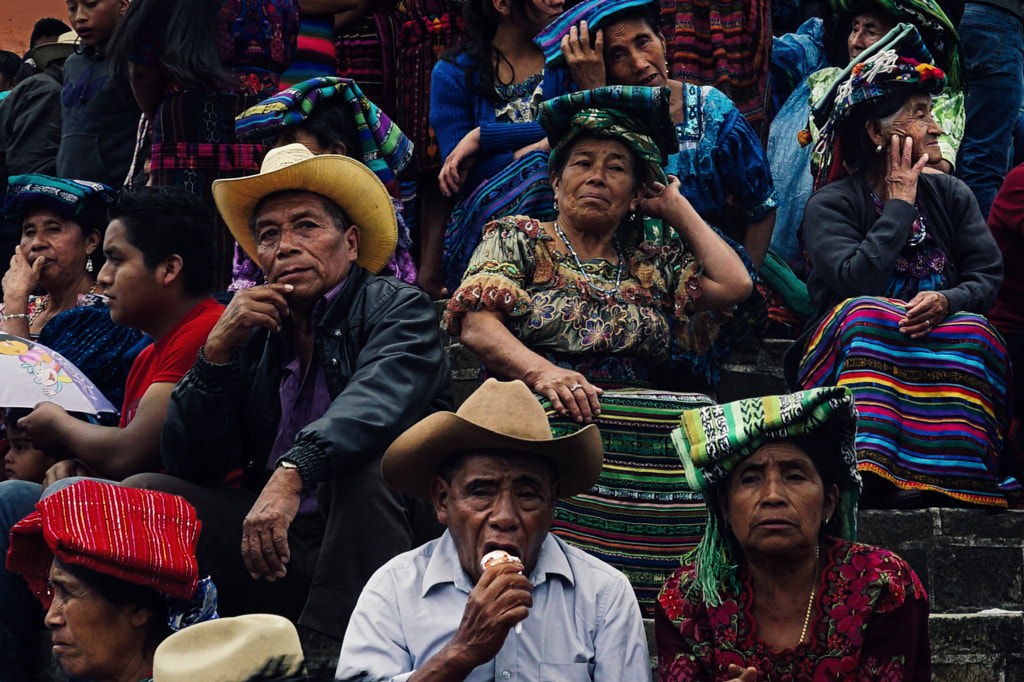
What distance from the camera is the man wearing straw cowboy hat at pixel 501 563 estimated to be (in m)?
4.17

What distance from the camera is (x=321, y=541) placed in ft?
16.8

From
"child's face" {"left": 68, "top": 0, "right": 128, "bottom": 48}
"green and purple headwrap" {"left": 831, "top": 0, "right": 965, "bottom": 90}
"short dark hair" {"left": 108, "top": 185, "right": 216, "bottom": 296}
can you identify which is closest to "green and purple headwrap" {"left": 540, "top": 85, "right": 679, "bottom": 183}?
"short dark hair" {"left": 108, "top": 185, "right": 216, "bottom": 296}

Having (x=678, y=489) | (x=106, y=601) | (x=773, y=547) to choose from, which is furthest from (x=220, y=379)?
(x=773, y=547)

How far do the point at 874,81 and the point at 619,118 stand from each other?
131 centimetres

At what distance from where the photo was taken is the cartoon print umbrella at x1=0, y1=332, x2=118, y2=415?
5.66 meters

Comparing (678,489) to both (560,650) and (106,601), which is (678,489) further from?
(106,601)

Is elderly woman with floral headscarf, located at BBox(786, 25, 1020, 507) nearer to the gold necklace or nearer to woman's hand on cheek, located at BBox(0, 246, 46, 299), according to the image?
the gold necklace

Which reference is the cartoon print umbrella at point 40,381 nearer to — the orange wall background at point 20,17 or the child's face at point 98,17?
the child's face at point 98,17

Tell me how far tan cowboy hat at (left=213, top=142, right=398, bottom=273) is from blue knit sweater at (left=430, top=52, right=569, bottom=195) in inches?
59.6

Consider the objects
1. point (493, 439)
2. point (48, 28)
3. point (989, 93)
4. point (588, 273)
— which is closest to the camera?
point (493, 439)

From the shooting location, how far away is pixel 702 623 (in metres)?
4.34

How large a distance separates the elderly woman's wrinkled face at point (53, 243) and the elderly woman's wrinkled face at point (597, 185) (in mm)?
2407

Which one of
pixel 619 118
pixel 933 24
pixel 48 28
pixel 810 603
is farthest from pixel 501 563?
pixel 48 28

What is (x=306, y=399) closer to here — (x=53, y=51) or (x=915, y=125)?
(x=915, y=125)
